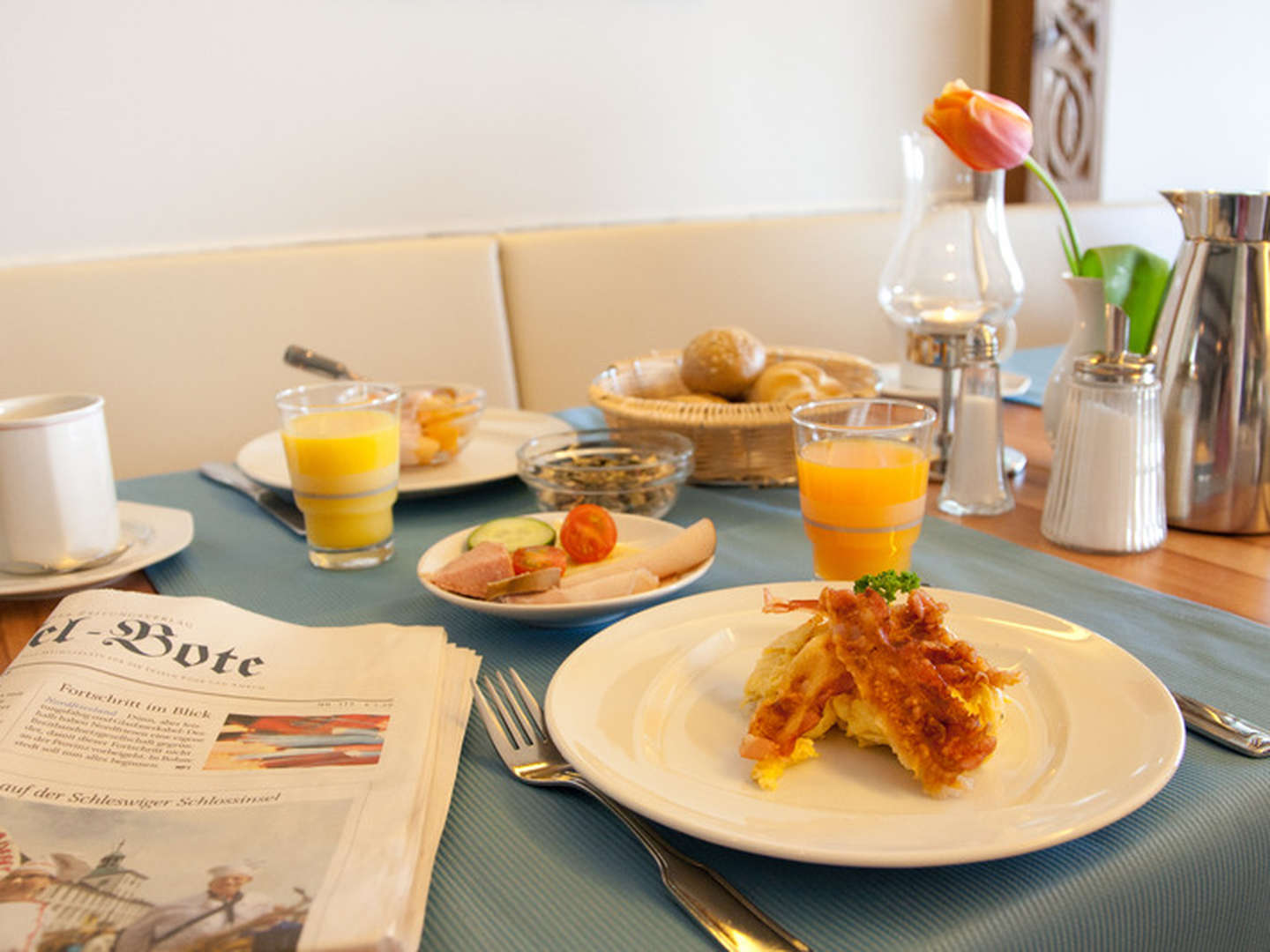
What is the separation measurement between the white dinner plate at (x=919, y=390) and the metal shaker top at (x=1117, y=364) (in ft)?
1.35

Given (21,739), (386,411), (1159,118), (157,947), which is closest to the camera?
(157,947)

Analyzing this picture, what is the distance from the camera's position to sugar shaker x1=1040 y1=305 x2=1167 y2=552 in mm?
938

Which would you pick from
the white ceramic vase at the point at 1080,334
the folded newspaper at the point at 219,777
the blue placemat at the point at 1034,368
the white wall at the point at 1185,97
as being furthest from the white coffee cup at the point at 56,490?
the white wall at the point at 1185,97

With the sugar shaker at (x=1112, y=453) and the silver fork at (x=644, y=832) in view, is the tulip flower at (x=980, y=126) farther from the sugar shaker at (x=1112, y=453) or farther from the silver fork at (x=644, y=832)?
the silver fork at (x=644, y=832)

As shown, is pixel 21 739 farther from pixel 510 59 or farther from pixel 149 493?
pixel 510 59

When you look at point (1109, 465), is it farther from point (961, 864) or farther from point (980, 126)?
point (961, 864)

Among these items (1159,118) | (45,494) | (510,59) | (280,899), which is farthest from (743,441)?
(1159,118)

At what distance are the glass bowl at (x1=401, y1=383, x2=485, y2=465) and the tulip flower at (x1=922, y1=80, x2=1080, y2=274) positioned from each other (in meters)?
0.61

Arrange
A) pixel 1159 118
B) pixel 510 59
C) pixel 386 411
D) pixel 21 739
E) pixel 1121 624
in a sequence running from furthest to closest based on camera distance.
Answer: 1. pixel 1159 118
2. pixel 510 59
3. pixel 386 411
4. pixel 1121 624
5. pixel 21 739

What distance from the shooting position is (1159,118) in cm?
348

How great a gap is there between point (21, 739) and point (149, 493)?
735 millimetres

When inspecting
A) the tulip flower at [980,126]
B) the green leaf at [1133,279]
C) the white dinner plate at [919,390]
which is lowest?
the white dinner plate at [919,390]

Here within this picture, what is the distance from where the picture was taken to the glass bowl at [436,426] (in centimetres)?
125

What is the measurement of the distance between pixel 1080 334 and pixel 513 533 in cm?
67
